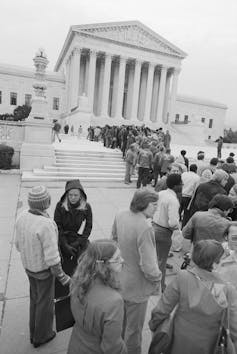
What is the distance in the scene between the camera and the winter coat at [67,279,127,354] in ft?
6.16

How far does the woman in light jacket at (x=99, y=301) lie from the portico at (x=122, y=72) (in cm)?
5142

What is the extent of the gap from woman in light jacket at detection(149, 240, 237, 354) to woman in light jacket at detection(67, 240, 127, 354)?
488 millimetres

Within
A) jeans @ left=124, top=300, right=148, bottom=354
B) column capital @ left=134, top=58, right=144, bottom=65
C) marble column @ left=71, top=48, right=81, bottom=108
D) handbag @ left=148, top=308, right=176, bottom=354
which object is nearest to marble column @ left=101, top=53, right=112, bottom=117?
marble column @ left=71, top=48, right=81, bottom=108

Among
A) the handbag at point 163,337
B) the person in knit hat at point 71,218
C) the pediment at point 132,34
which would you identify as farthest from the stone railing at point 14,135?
the pediment at point 132,34

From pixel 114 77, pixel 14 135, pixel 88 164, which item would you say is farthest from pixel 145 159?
A: pixel 114 77

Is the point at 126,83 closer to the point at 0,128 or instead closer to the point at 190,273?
the point at 0,128

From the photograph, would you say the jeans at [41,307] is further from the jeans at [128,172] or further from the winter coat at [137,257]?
the jeans at [128,172]

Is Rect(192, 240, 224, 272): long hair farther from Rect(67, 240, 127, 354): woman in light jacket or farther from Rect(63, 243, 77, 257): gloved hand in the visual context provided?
Rect(63, 243, 77, 257): gloved hand

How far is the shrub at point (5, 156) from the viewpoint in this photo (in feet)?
46.1

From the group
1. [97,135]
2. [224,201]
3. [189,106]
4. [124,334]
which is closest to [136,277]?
[124,334]

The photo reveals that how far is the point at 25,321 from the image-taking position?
3.79m

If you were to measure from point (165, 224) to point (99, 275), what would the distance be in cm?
254

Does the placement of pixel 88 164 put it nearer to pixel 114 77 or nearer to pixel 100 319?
pixel 100 319

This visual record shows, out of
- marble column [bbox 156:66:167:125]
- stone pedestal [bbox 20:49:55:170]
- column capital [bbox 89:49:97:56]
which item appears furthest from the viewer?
marble column [bbox 156:66:167:125]
